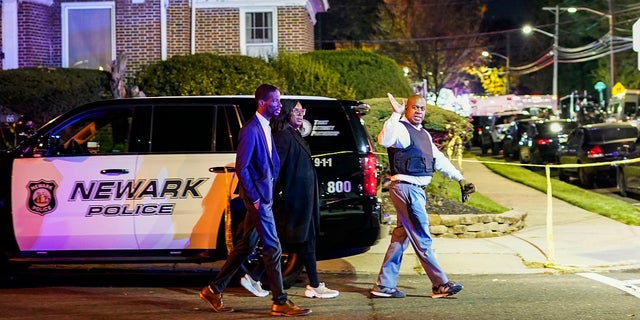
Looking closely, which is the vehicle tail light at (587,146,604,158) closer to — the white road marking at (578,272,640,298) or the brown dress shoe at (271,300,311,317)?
the white road marking at (578,272,640,298)

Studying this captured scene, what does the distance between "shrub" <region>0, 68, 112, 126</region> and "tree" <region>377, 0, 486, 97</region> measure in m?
33.1

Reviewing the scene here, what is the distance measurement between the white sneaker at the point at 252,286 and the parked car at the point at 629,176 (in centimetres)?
1124

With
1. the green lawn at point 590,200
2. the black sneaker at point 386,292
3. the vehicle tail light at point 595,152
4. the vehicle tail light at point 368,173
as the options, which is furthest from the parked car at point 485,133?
the black sneaker at point 386,292

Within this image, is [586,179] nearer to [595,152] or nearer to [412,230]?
[595,152]

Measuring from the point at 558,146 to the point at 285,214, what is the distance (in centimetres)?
1937

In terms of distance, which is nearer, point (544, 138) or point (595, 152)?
point (595, 152)

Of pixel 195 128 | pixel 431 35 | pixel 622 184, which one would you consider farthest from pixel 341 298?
pixel 431 35

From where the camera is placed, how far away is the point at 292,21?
2145 centimetres

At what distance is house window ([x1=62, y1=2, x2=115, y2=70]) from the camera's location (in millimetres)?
21141

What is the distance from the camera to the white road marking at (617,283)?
26.4 feet

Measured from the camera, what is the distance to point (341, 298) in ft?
25.8

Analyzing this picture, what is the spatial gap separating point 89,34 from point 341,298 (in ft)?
50.6

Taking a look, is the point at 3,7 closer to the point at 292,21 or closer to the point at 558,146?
the point at 292,21

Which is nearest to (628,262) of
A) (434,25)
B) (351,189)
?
(351,189)
